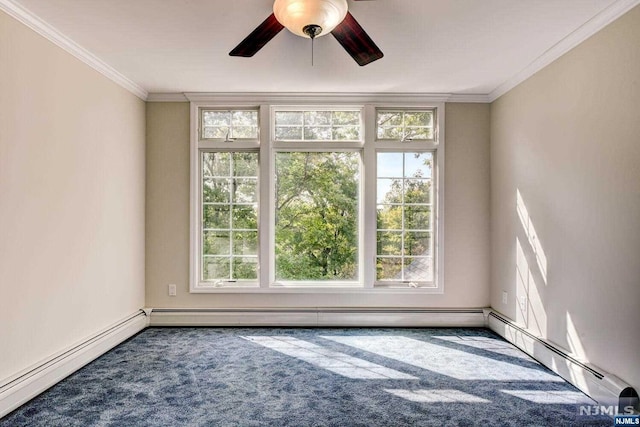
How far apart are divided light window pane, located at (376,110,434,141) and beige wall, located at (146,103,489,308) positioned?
0.24 m

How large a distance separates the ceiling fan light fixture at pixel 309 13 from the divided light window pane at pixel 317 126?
6.86 ft

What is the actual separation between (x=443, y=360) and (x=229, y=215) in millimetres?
2690

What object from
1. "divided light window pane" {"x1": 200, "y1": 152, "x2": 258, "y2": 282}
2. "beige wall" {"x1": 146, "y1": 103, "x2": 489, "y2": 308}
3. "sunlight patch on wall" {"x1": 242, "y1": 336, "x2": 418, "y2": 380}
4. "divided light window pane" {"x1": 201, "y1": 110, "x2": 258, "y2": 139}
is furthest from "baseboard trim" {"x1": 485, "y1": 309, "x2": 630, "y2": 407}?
"divided light window pane" {"x1": 201, "y1": 110, "x2": 258, "y2": 139}

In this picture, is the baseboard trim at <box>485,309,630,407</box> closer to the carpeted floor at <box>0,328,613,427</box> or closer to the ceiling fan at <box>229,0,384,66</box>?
the carpeted floor at <box>0,328,613,427</box>

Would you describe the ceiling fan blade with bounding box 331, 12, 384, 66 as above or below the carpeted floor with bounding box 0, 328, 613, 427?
above

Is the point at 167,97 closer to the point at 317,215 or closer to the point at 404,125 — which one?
the point at 317,215

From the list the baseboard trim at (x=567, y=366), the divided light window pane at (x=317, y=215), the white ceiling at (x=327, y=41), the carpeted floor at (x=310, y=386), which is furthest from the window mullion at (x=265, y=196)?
the baseboard trim at (x=567, y=366)

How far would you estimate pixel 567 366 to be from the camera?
2.64m

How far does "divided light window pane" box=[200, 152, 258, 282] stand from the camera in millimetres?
4082

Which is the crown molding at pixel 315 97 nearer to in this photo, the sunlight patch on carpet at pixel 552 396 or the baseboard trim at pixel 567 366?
the baseboard trim at pixel 567 366

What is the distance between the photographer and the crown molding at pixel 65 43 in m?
2.28

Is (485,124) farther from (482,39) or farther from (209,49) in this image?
(209,49)

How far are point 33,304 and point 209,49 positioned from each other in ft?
7.57

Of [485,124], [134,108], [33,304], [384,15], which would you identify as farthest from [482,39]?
[33,304]
